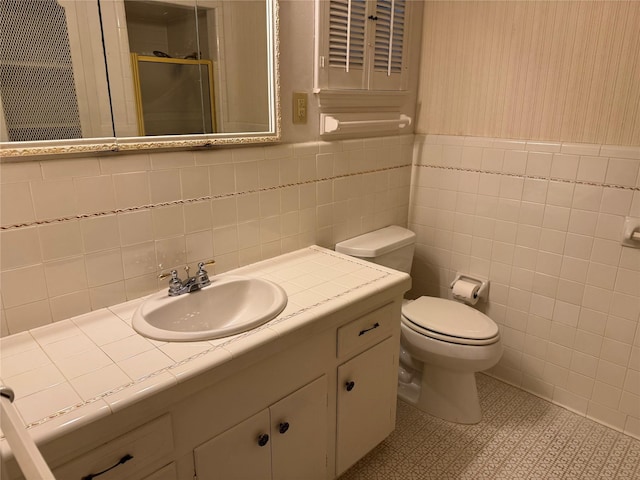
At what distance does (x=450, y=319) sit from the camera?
6.46 ft

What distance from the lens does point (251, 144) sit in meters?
1.61

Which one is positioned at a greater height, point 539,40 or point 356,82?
point 539,40

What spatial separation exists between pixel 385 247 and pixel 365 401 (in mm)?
683

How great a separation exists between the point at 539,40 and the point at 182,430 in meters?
1.93

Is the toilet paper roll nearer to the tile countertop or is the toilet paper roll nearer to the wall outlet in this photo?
the tile countertop

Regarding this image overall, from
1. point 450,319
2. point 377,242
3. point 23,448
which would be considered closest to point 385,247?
point 377,242

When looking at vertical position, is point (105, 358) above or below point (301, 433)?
above

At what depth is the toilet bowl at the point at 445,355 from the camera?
1865 mm

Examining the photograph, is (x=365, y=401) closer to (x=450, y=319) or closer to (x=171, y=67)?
(x=450, y=319)

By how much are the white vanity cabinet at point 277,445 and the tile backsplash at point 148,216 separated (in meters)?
0.53

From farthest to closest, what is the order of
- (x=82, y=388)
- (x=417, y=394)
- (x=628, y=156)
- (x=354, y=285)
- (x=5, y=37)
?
(x=417, y=394) → (x=628, y=156) → (x=354, y=285) → (x=5, y=37) → (x=82, y=388)

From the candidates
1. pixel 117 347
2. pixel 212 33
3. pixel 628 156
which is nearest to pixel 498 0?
pixel 628 156

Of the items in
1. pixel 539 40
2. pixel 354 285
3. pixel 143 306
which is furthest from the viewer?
pixel 539 40

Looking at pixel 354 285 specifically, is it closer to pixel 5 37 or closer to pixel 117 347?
pixel 117 347
